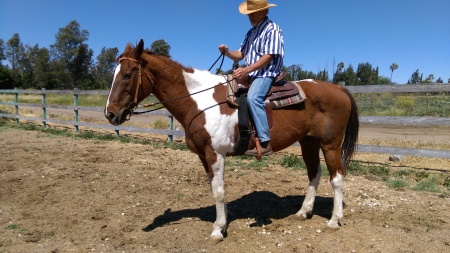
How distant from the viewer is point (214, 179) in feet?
12.5

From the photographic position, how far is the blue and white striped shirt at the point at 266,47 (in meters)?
3.72

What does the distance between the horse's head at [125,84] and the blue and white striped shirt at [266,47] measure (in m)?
1.28

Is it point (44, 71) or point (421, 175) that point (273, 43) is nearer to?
point (421, 175)

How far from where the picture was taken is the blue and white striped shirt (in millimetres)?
3719

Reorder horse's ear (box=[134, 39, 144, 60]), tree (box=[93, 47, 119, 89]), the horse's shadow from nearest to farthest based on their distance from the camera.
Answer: horse's ear (box=[134, 39, 144, 60]), the horse's shadow, tree (box=[93, 47, 119, 89])

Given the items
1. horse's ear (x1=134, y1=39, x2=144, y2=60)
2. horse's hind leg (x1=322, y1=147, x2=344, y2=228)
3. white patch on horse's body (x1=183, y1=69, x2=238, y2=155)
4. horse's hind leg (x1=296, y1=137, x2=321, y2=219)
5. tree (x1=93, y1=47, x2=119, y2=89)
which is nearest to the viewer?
horse's ear (x1=134, y1=39, x2=144, y2=60)

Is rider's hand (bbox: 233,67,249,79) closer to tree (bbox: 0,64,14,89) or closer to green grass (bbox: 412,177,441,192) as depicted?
green grass (bbox: 412,177,441,192)

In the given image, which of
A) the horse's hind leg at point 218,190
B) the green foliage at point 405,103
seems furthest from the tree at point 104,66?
the horse's hind leg at point 218,190

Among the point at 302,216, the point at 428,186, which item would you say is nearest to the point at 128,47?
the point at 302,216

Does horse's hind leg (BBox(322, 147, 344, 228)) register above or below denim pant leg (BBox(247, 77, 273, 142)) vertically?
below

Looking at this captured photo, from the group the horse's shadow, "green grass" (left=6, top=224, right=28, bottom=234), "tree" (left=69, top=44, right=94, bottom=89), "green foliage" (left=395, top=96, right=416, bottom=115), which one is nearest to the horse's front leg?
the horse's shadow

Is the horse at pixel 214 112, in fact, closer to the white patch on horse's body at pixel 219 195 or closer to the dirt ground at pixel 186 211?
the white patch on horse's body at pixel 219 195

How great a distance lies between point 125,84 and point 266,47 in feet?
5.39

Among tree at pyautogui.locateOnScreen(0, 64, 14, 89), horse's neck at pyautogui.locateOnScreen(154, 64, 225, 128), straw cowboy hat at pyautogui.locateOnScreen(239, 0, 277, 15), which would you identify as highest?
tree at pyautogui.locateOnScreen(0, 64, 14, 89)
